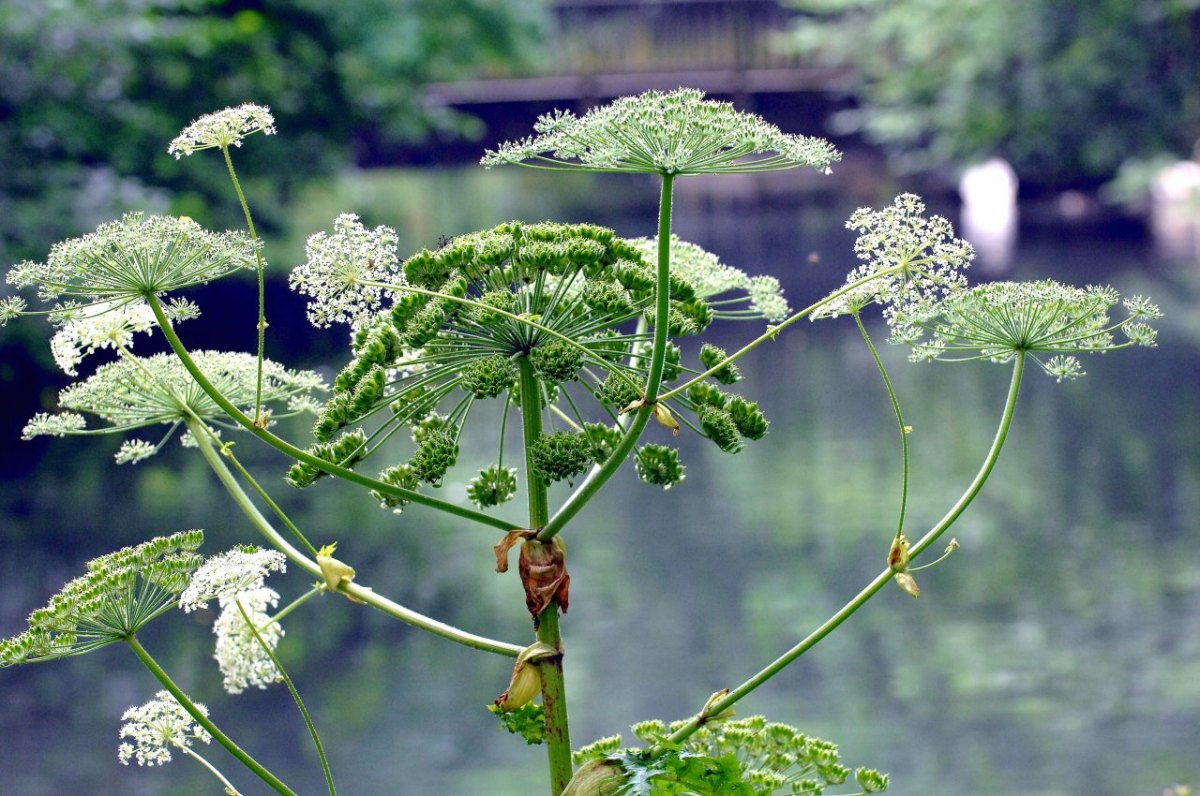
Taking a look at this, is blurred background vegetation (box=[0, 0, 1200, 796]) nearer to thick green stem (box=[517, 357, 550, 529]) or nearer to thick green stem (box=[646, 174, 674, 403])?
thick green stem (box=[517, 357, 550, 529])

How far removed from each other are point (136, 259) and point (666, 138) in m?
0.32

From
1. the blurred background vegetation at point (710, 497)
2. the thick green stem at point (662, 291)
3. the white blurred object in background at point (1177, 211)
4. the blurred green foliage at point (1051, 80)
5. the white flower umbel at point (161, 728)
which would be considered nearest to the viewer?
the thick green stem at point (662, 291)

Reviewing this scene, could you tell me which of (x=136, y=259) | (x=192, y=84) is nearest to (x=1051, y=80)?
(x=192, y=84)

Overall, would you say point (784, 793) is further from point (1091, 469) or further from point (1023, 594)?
point (1091, 469)

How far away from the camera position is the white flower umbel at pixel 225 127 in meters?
0.82

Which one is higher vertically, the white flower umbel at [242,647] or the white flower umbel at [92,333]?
the white flower umbel at [92,333]

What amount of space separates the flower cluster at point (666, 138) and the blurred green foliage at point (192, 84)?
799 cm

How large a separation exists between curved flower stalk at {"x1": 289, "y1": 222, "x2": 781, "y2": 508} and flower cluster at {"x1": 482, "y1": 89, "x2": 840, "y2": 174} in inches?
3.5

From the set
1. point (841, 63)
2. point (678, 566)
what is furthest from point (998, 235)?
Result: point (678, 566)

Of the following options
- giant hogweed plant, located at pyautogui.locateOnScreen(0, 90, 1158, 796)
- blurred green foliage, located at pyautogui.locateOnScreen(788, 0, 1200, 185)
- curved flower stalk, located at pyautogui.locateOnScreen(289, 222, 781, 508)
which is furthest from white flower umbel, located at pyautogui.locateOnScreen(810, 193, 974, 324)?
blurred green foliage, located at pyautogui.locateOnScreen(788, 0, 1200, 185)

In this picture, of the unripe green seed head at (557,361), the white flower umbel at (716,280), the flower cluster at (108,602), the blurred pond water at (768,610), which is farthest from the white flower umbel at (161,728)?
the blurred pond water at (768,610)

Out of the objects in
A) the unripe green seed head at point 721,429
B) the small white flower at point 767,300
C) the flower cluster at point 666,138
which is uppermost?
the flower cluster at point 666,138

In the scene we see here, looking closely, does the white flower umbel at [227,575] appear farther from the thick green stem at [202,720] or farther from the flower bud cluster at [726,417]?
the flower bud cluster at [726,417]

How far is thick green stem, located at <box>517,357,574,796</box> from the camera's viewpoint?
880mm
